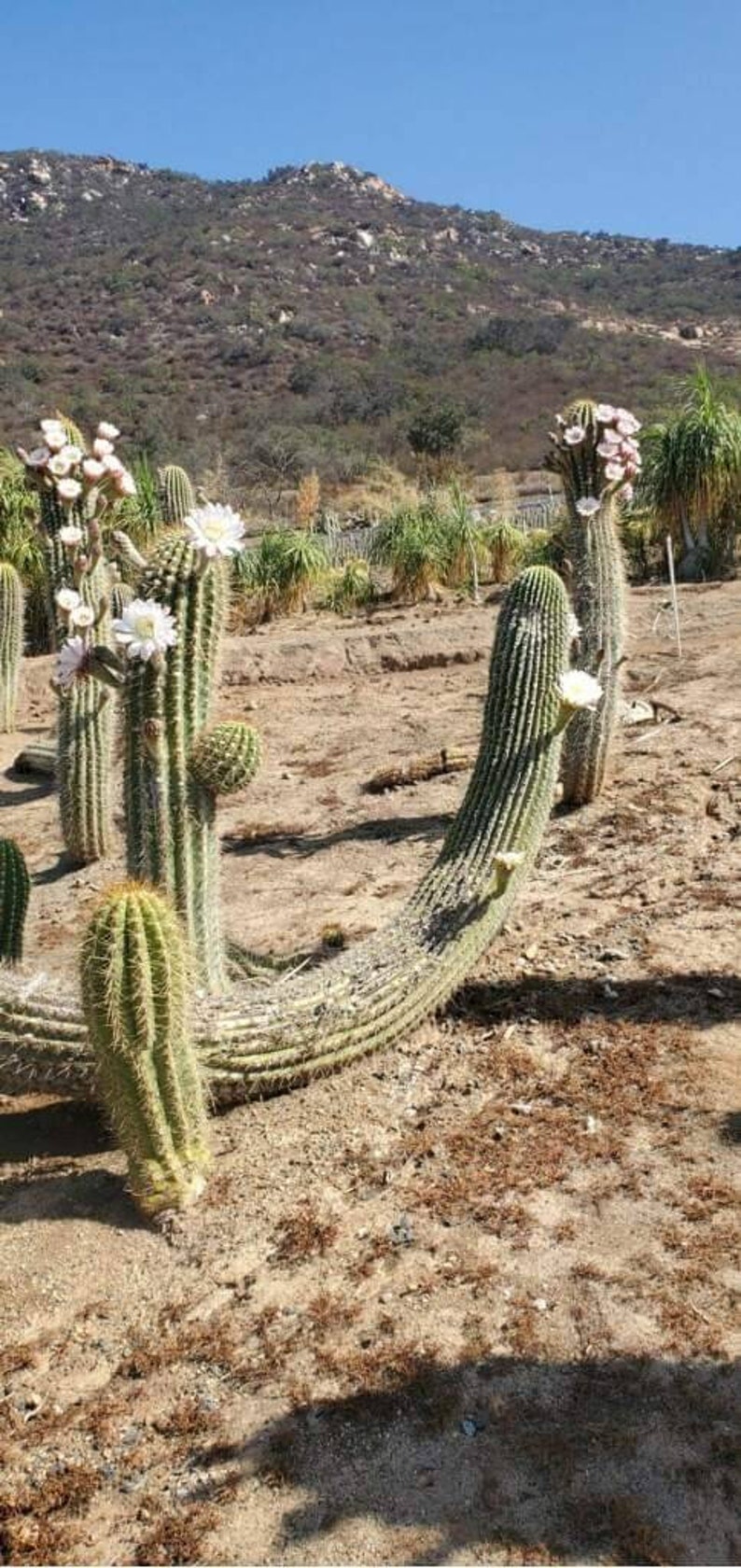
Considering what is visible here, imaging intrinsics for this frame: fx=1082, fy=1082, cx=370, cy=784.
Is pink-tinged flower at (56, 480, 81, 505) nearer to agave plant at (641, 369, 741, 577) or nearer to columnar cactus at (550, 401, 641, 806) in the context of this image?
columnar cactus at (550, 401, 641, 806)

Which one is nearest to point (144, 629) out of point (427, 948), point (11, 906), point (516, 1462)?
point (11, 906)

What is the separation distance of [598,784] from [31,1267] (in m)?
3.84

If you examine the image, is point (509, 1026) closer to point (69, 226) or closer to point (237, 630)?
point (237, 630)

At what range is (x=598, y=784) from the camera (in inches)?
226

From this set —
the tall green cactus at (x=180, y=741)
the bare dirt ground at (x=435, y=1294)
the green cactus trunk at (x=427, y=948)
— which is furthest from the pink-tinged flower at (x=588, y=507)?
the tall green cactus at (x=180, y=741)

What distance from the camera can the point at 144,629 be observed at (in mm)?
3135

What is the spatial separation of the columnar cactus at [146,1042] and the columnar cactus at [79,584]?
1.40 metres

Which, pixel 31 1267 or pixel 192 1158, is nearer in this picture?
pixel 31 1267

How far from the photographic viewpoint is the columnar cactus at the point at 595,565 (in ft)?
18.6

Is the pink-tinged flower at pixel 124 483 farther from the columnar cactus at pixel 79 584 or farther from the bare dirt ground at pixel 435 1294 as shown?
the bare dirt ground at pixel 435 1294

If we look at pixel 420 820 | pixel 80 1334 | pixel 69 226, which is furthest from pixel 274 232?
pixel 80 1334

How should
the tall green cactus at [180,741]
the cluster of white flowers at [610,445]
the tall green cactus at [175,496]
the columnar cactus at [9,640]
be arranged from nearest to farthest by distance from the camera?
the tall green cactus at [180,741]
the cluster of white flowers at [610,445]
the columnar cactus at [9,640]
the tall green cactus at [175,496]

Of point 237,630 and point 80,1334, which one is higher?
point 237,630

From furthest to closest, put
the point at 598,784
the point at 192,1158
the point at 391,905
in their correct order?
the point at 598,784 → the point at 391,905 → the point at 192,1158
